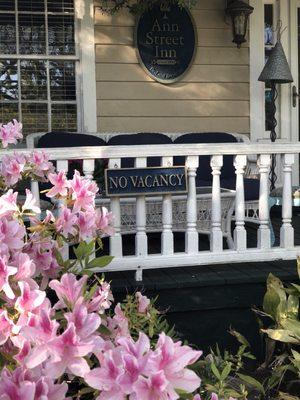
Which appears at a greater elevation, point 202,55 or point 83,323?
point 202,55

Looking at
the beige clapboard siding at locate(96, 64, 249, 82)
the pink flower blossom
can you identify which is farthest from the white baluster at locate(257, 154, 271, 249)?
the beige clapboard siding at locate(96, 64, 249, 82)

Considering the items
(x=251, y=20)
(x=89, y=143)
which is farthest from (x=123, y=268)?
(x=251, y=20)

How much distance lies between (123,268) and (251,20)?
12.3ft

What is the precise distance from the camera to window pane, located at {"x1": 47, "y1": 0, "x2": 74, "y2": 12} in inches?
208

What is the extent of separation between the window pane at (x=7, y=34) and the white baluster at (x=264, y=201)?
10.3 feet

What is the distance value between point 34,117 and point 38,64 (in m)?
0.52

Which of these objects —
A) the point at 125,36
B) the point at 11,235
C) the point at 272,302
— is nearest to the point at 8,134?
the point at 11,235

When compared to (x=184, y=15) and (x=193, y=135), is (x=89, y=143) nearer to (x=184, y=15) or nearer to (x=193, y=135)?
(x=193, y=135)

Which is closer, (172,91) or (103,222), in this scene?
(103,222)

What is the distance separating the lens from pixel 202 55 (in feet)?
18.4

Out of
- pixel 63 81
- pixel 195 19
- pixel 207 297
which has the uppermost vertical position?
pixel 195 19

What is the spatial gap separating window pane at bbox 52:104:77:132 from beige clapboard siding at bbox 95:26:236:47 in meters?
0.72

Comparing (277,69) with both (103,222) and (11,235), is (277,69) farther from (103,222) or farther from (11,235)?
(11,235)

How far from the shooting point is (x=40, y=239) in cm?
142
